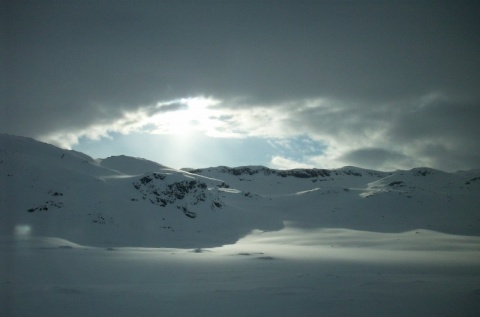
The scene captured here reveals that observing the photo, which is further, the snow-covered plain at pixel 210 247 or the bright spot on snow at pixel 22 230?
the bright spot on snow at pixel 22 230

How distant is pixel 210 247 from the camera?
41.5 meters

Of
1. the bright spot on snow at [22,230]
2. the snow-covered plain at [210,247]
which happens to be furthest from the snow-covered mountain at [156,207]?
the snow-covered plain at [210,247]

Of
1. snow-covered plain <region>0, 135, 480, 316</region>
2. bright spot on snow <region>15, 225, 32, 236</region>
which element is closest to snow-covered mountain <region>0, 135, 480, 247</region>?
bright spot on snow <region>15, 225, 32, 236</region>

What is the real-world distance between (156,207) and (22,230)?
22.4m

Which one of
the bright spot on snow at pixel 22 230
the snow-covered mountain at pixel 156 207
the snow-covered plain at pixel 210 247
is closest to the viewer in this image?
the snow-covered plain at pixel 210 247

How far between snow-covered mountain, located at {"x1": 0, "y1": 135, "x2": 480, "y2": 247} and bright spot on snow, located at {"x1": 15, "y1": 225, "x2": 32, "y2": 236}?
121mm

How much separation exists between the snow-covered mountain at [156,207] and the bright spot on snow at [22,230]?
12cm

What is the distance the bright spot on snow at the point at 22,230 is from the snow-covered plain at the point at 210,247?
→ 27cm

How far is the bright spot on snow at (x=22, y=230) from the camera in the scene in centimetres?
3589

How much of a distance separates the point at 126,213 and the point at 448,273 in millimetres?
45031

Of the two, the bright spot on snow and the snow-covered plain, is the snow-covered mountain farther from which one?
the snow-covered plain

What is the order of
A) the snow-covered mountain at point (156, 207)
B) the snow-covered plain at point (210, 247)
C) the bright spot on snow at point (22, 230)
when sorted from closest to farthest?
the snow-covered plain at point (210, 247) → the bright spot on snow at point (22, 230) → the snow-covered mountain at point (156, 207)

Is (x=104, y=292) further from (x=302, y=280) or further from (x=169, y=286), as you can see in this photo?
(x=302, y=280)

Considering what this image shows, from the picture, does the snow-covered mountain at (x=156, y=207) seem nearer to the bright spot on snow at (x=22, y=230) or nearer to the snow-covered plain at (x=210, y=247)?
the bright spot on snow at (x=22, y=230)
